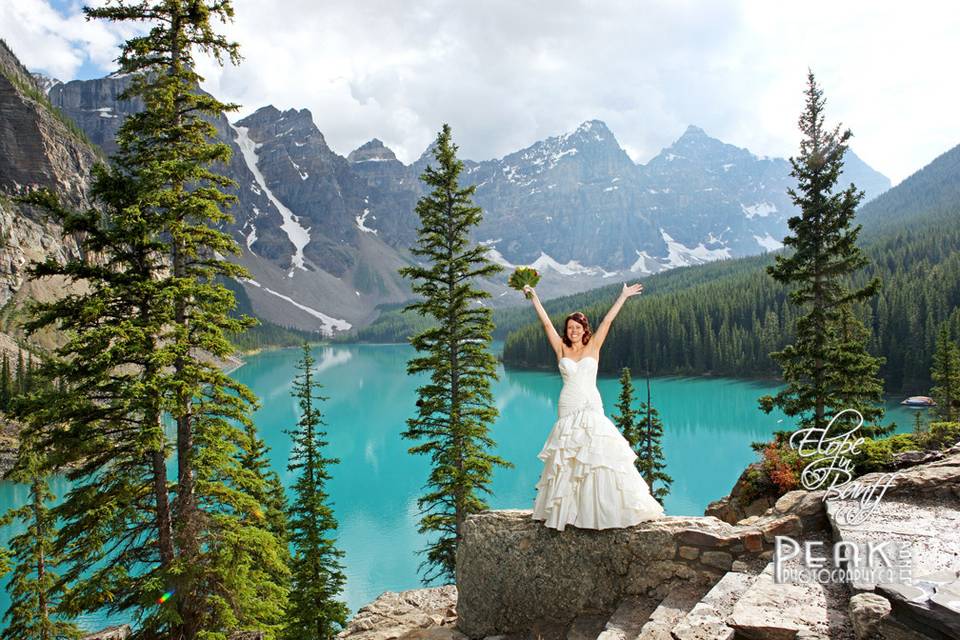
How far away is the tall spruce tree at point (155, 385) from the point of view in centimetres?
912

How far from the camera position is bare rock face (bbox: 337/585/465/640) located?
803 cm

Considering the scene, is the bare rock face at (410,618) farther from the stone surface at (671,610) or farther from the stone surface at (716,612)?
the stone surface at (716,612)

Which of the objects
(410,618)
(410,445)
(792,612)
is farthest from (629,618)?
(410,445)

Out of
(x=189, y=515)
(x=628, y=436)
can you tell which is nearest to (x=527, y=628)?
(x=189, y=515)

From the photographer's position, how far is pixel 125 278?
31.4 feet

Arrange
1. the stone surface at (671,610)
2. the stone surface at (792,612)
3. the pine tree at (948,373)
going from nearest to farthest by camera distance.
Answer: the stone surface at (792,612) < the stone surface at (671,610) < the pine tree at (948,373)

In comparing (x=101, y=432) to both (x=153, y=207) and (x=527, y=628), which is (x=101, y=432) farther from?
(x=527, y=628)

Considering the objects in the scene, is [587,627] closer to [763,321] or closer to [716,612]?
[716,612]

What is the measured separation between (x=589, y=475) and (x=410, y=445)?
49761mm

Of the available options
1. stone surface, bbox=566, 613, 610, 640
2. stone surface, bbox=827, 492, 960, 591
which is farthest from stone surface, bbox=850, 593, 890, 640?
stone surface, bbox=566, 613, 610, 640

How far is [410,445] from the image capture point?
54031mm

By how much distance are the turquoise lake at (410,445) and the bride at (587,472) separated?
17251 millimetres

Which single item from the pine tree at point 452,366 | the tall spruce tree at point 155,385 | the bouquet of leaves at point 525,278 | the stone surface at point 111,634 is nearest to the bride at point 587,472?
the bouquet of leaves at point 525,278

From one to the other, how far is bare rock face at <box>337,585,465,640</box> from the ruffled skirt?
2613mm
